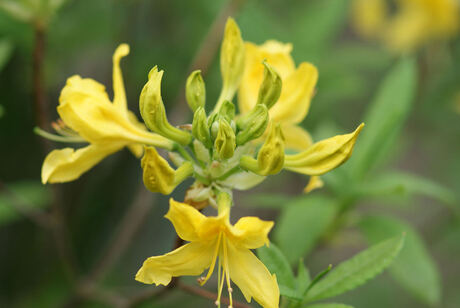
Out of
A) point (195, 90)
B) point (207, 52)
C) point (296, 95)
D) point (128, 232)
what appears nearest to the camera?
point (195, 90)

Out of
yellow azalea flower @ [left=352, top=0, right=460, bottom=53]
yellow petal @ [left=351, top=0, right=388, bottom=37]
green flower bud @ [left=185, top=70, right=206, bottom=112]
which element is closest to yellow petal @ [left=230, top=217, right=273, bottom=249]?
green flower bud @ [left=185, top=70, right=206, bottom=112]

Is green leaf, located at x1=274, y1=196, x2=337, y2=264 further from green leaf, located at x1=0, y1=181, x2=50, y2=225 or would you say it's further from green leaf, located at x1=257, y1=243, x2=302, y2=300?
green leaf, located at x1=0, y1=181, x2=50, y2=225

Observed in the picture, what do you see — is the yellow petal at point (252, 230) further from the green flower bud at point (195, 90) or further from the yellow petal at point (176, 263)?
the green flower bud at point (195, 90)

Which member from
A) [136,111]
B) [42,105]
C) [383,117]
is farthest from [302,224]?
[136,111]

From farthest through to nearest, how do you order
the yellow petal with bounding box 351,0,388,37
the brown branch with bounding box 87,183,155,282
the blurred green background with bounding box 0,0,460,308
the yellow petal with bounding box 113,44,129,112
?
the yellow petal with bounding box 351,0,388,37, the blurred green background with bounding box 0,0,460,308, the brown branch with bounding box 87,183,155,282, the yellow petal with bounding box 113,44,129,112

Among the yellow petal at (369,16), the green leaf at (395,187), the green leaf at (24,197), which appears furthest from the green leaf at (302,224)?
the yellow petal at (369,16)

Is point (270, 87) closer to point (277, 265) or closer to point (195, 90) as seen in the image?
point (195, 90)
